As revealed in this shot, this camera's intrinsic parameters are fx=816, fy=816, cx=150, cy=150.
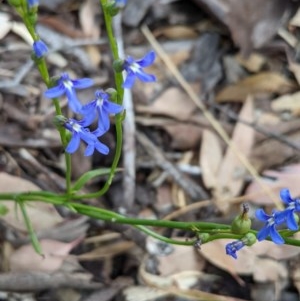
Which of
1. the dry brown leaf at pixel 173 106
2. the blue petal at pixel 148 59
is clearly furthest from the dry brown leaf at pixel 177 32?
the blue petal at pixel 148 59

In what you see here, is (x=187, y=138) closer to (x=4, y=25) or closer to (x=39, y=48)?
(x=4, y=25)

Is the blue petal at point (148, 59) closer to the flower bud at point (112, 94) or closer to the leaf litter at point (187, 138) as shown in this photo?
the flower bud at point (112, 94)

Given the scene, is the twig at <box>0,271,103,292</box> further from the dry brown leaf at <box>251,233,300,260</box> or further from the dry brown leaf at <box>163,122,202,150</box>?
the dry brown leaf at <box>163,122,202,150</box>

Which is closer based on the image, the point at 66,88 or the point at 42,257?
the point at 66,88

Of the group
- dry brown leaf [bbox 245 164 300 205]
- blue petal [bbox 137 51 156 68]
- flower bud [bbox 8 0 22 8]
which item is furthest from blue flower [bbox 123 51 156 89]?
dry brown leaf [bbox 245 164 300 205]

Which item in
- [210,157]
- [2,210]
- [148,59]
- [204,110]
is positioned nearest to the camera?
[148,59]

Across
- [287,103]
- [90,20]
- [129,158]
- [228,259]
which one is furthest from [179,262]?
[90,20]
